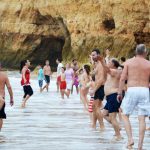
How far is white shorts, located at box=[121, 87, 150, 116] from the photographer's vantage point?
479 inches

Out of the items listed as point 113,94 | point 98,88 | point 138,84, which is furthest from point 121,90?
point 98,88

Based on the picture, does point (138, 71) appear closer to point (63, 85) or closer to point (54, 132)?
point (54, 132)

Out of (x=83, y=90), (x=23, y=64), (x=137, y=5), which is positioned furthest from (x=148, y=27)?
(x=83, y=90)

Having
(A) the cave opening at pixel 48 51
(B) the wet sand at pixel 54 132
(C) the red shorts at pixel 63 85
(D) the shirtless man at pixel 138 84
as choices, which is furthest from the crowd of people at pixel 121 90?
(A) the cave opening at pixel 48 51

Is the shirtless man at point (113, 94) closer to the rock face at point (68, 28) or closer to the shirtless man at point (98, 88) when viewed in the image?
the shirtless man at point (98, 88)

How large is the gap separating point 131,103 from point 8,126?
17.3 feet

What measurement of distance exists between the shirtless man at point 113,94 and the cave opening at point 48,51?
51417 millimetres

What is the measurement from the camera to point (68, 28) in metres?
57.6

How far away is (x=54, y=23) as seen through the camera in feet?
208

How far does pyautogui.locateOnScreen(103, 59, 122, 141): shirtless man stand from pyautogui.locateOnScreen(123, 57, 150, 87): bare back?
160cm

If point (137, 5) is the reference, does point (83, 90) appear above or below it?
below

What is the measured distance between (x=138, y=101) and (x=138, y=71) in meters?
0.48

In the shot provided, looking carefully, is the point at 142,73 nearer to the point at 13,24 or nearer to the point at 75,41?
the point at 75,41

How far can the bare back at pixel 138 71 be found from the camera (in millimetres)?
12219
